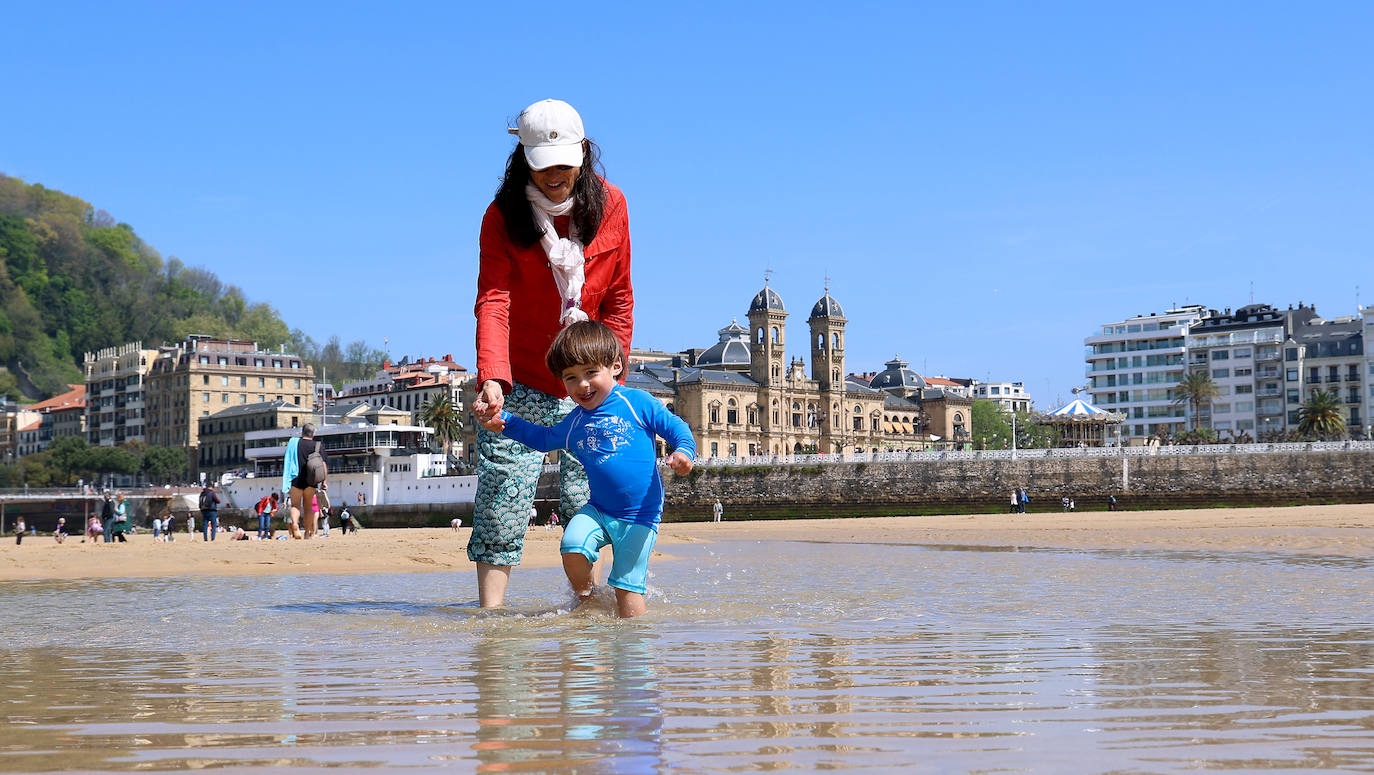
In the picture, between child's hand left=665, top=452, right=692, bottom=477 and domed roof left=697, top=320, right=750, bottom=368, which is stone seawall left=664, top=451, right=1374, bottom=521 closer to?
domed roof left=697, top=320, right=750, bottom=368

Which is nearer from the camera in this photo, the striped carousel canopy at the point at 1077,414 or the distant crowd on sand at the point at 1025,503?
the distant crowd on sand at the point at 1025,503

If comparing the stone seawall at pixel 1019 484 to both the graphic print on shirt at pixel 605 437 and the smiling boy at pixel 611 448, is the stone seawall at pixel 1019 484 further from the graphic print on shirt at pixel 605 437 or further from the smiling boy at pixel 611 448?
the graphic print on shirt at pixel 605 437

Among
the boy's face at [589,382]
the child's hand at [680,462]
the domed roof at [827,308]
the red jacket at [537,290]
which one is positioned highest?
the domed roof at [827,308]

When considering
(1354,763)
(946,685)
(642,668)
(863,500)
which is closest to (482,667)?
(642,668)

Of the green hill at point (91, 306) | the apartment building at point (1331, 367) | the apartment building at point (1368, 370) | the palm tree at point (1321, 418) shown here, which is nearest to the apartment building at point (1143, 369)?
the apartment building at point (1331, 367)

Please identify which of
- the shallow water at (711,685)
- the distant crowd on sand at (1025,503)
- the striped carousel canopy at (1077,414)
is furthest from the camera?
the striped carousel canopy at (1077,414)

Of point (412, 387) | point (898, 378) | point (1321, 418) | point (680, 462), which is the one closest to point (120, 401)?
point (412, 387)

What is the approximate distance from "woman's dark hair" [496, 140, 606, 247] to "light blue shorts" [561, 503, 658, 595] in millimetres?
1291

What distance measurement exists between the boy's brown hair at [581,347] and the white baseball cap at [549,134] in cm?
79

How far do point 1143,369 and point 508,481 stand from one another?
365 ft

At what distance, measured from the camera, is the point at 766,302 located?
337ft

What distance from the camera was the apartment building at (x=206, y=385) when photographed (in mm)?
107375

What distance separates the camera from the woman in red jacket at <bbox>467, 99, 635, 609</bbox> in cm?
599

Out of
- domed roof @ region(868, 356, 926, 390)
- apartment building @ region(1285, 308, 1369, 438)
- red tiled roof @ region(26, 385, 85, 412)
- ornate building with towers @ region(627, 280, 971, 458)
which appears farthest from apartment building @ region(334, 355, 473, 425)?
apartment building @ region(1285, 308, 1369, 438)
